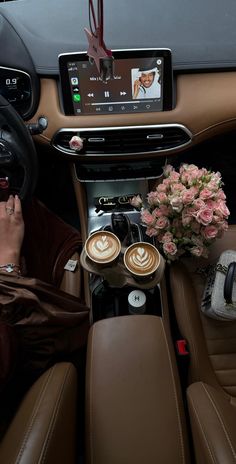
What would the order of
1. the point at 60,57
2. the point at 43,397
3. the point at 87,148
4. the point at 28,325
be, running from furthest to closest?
the point at 87,148
the point at 60,57
the point at 28,325
the point at 43,397

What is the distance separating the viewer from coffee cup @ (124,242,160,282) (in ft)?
3.53

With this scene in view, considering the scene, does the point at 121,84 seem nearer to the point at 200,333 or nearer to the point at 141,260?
the point at 141,260

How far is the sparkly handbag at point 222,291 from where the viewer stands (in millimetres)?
1182

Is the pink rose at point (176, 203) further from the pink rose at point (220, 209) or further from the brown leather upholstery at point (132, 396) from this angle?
the brown leather upholstery at point (132, 396)

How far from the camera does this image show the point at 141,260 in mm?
1085

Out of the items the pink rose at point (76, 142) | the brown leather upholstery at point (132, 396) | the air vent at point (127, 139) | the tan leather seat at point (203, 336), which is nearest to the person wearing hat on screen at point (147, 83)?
the air vent at point (127, 139)

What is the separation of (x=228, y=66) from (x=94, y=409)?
1.09m

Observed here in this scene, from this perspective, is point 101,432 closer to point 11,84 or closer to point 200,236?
point 200,236

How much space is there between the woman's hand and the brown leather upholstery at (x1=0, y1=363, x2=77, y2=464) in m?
0.43

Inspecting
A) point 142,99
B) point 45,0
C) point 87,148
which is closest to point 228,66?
point 142,99

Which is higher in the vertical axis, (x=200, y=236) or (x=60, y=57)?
(x=60, y=57)

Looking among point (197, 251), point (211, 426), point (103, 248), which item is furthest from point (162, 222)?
point (211, 426)

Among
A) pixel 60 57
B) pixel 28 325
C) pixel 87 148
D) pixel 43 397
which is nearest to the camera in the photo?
pixel 43 397

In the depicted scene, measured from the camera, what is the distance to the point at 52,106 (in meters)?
1.32
